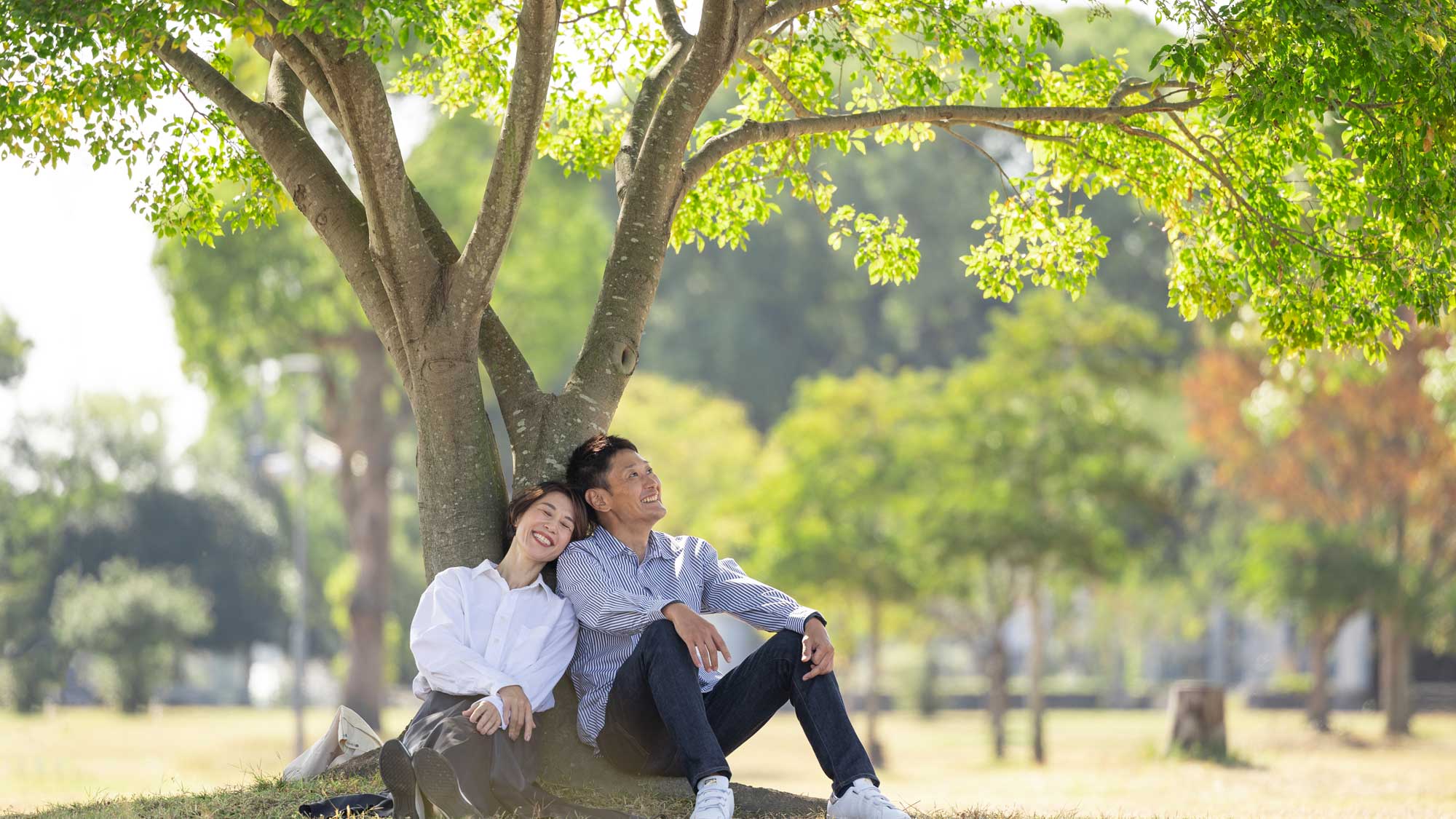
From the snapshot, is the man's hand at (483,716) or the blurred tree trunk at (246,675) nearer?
the man's hand at (483,716)

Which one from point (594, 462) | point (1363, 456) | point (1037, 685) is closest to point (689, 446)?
point (1037, 685)

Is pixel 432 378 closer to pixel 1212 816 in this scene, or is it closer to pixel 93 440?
pixel 1212 816

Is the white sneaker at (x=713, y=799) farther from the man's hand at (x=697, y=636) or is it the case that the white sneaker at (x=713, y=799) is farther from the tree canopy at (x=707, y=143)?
the tree canopy at (x=707, y=143)

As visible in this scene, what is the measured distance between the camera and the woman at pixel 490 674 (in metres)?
5.29

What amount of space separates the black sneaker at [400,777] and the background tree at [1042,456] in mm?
18222

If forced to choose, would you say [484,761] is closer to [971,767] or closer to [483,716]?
[483,716]

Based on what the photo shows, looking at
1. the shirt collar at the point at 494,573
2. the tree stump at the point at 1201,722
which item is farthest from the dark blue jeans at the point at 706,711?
the tree stump at the point at 1201,722

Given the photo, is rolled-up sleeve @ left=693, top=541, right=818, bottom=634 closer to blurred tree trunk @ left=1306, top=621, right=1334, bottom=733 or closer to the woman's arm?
the woman's arm

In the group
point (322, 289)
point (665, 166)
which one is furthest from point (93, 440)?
point (665, 166)

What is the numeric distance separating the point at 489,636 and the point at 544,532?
495 millimetres

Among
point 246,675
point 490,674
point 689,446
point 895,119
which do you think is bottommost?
point 246,675

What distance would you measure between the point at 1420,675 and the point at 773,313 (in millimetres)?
Result: 26789

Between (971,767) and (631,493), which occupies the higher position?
(631,493)

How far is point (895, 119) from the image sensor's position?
8.05m
